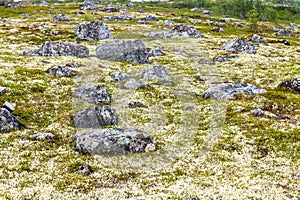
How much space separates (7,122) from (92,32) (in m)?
65.7

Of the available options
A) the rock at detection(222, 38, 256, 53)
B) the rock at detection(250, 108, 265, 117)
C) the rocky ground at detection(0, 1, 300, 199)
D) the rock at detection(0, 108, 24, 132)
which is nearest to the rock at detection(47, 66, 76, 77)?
the rocky ground at detection(0, 1, 300, 199)

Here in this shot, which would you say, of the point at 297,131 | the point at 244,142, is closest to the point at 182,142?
the point at 244,142

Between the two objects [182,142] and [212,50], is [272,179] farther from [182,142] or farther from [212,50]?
[212,50]

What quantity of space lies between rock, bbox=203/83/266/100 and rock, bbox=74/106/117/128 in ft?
56.0

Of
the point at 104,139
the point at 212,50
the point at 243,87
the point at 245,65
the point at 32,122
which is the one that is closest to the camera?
the point at 104,139

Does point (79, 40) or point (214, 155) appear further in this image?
point (79, 40)

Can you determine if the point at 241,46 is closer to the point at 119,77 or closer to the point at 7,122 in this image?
the point at 119,77

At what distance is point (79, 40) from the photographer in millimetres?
88000

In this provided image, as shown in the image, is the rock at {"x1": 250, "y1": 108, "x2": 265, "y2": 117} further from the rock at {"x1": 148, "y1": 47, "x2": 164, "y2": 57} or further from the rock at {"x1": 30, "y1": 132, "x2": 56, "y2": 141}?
the rock at {"x1": 148, "y1": 47, "x2": 164, "y2": 57}

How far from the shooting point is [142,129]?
3262 centimetres

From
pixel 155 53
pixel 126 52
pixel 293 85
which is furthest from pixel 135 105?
pixel 155 53

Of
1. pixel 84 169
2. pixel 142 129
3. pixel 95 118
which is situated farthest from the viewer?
pixel 142 129

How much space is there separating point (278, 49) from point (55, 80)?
228 feet

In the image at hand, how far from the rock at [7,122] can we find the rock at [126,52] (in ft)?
128
